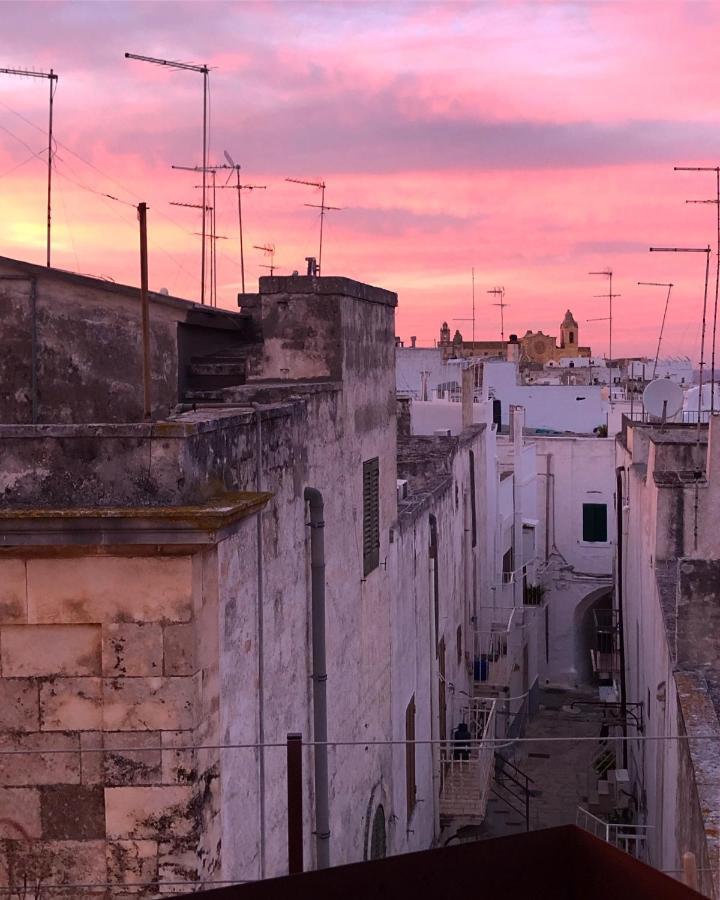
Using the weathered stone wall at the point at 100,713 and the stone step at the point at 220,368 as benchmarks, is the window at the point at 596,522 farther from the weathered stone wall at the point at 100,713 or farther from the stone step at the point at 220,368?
the weathered stone wall at the point at 100,713

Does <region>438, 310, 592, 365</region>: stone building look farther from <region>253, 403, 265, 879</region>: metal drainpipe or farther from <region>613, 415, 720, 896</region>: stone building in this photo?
<region>253, 403, 265, 879</region>: metal drainpipe

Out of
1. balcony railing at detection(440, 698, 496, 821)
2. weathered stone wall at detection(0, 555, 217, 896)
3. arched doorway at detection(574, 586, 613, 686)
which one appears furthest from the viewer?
arched doorway at detection(574, 586, 613, 686)

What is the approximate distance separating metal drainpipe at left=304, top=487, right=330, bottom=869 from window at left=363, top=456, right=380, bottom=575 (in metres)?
2.40

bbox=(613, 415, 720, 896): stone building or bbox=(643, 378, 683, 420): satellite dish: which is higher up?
bbox=(643, 378, 683, 420): satellite dish

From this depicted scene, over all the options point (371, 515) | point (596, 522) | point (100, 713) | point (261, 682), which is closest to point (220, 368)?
point (371, 515)

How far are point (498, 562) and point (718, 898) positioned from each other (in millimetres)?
21106

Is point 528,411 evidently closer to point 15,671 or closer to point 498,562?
point 498,562

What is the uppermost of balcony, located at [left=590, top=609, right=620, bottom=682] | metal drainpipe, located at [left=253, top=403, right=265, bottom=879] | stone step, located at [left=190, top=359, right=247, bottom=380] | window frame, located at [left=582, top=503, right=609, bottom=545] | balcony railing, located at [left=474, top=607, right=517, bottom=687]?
stone step, located at [left=190, top=359, right=247, bottom=380]

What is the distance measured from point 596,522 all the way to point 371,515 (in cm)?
2192

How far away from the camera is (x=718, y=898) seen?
731 cm

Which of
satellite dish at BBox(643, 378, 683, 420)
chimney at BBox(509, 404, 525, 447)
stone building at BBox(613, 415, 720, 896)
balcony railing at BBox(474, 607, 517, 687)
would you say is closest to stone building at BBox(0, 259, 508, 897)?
stone building at BBox(613, 415, 720, 896)

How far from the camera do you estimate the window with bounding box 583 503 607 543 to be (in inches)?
1339

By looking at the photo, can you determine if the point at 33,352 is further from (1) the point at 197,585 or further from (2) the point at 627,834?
(2) the point at 627,834

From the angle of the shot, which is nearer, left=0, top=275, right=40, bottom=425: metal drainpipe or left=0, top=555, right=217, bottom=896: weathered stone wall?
left=0, top=555, right=217, bottom=896: weathered stone wall
